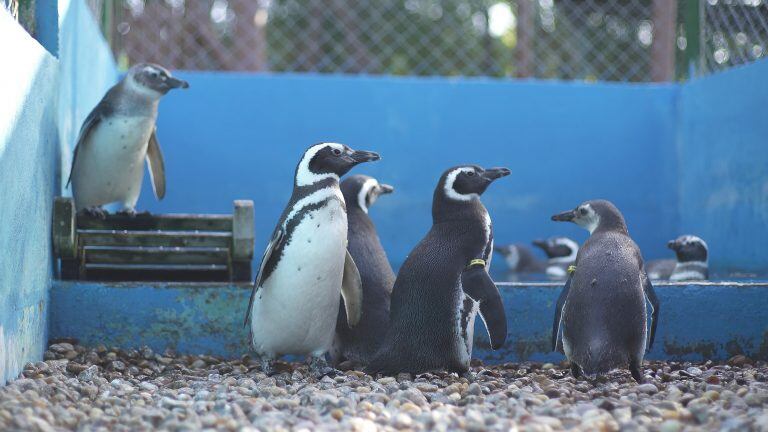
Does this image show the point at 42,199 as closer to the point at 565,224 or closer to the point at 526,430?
the point at 526,430

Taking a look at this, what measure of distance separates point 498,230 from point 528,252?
667 mm

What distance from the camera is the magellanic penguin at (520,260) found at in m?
6.77

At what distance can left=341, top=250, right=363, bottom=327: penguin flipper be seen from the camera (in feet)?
12.0

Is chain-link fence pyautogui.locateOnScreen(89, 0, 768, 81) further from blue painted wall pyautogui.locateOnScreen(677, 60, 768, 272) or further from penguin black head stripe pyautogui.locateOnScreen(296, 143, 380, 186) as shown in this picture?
penguin black head stripe pyautogui.locateOnScreen(296, 143, 380, 186)

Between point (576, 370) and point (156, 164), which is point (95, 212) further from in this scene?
point (576, 370)

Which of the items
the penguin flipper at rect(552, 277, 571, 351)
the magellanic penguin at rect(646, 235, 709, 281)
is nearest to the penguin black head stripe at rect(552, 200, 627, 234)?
the penguin flipper at rect(552, 277, 571, 351)

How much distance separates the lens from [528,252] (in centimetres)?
698

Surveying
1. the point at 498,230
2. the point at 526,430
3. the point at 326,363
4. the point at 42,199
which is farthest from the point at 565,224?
the point at 526,430

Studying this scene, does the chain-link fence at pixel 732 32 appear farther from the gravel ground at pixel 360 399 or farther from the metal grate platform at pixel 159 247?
the metal grate platform at pixel 159 247

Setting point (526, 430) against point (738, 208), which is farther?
point (738, 208)

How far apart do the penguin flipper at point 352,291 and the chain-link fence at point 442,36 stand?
231 cm

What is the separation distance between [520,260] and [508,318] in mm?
3098

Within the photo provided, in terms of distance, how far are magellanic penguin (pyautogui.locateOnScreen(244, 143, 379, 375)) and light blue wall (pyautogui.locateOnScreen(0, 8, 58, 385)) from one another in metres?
0.72

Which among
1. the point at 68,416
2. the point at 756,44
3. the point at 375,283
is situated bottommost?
the point at 68,416
